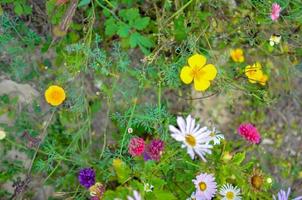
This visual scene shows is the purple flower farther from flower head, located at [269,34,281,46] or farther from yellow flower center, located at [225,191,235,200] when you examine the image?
flower head, located at [269,34,281,46]

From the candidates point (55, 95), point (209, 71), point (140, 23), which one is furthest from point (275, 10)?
point (55, 95)

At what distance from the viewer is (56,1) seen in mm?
1578

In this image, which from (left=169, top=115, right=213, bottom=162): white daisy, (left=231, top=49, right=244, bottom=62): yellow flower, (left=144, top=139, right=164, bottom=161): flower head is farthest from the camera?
(left=231, top=49, right=244, bottom=62): yellow flower

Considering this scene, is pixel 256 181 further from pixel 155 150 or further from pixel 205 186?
pixel 155 150

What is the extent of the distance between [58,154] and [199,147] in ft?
1.62

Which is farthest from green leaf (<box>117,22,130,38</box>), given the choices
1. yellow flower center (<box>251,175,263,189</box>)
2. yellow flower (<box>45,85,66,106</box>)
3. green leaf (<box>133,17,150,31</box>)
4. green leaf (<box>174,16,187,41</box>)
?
yellow flower center (<box>251,175,263,189</box>)

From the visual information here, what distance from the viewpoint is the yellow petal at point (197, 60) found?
5.17 ft

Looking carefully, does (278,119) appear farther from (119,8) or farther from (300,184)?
(119,8)

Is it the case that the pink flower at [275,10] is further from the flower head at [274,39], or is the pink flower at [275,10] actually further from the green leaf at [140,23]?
the green leaf at [140,23]

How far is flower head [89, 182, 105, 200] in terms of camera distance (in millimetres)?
1534

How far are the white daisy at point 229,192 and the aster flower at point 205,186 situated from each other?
4 centimetres

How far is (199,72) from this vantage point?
160 centimetres

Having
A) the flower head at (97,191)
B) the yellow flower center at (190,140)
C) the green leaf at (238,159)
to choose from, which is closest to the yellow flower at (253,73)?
the green leaf at (238,159)

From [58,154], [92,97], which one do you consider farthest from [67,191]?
[92,97]
